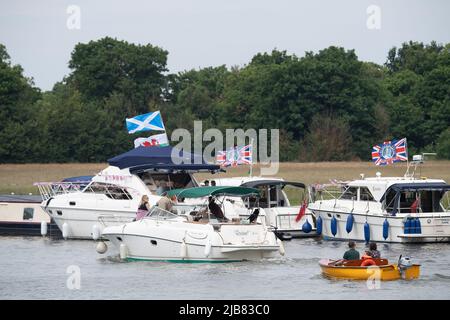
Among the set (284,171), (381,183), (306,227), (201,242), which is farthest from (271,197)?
(284,171)

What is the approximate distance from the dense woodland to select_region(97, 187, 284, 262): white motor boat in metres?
52.1

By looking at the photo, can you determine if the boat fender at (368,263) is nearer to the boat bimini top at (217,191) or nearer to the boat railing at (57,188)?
the boat bimini top at (217,191)

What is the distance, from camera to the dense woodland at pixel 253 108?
96.4 metres

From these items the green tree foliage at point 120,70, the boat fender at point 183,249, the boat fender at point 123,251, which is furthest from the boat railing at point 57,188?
the green tree foliage at point 120,70

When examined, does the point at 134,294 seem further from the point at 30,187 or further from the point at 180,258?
the point at 30,187

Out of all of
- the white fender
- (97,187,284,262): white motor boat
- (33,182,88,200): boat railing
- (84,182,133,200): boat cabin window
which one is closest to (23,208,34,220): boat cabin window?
(33,182,88,200): boat railing

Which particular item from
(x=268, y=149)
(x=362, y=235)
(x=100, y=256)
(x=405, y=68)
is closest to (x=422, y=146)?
(x=268, y=149)

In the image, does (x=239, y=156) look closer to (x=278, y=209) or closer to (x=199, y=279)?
(x=278, y=209)

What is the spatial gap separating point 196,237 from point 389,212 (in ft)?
32.7

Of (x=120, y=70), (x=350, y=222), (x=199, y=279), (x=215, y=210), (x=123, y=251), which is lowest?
(x=199, y=279)

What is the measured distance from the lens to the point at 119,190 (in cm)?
4803

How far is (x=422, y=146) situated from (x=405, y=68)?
2591cm

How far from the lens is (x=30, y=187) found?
70438 millimetres
